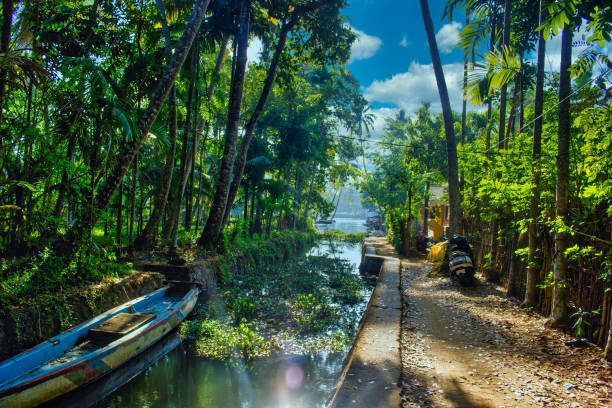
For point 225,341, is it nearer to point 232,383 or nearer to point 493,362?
point 232,383

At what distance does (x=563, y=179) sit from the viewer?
511 centimetres

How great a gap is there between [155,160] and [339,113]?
17.5 meters

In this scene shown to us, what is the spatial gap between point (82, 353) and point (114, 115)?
4.70 metres

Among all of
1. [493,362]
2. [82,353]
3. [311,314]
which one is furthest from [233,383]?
[493,362]

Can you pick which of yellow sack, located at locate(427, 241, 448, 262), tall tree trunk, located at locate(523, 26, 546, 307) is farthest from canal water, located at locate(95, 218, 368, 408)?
yellow sack, located at locate(427, 241, 448, 262)

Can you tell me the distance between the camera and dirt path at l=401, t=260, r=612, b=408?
3.63 metres

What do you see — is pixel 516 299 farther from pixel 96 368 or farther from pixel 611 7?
pixel 96 368

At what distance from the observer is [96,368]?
15.7ft

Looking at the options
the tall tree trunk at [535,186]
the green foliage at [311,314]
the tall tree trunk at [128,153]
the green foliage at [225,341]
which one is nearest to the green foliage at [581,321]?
the tall tree trunk at [535,186]

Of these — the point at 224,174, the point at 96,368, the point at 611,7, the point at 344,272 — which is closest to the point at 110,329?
the point at 96,368

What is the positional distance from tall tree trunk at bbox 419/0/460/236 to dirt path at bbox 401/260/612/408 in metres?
3.63

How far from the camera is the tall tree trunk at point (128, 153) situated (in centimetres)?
678

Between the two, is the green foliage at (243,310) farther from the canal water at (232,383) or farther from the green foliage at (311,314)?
the canal water at (232,383)

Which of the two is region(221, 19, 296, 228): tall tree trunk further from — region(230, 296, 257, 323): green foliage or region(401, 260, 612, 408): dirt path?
region(401, 260, 612, 408): dirt path
